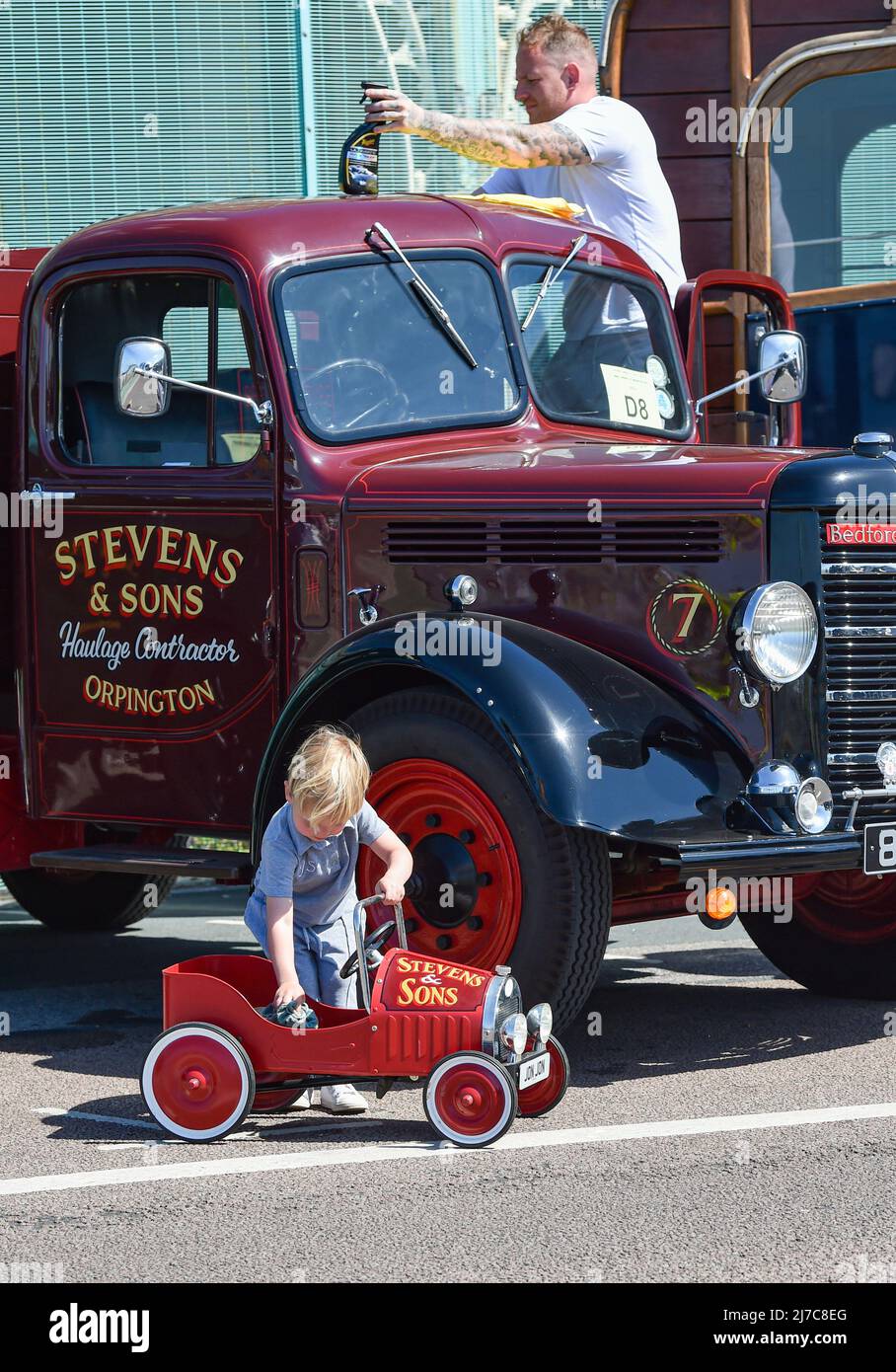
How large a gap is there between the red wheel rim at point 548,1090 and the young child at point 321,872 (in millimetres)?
461

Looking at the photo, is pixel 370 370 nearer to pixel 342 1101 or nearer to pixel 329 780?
pixel 329 780

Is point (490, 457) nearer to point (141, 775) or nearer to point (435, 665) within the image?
point (435, 665)

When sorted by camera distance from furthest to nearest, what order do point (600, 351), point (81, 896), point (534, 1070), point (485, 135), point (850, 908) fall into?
point (81, 896)
point (485, 135)
point (600, 351)
point (850, 908)
point (534, 1070)

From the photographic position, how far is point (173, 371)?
6.30 m

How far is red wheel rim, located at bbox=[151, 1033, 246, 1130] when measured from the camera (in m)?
5.05

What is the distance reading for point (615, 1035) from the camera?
627 cm

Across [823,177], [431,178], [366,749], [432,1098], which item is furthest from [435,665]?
[431,178]

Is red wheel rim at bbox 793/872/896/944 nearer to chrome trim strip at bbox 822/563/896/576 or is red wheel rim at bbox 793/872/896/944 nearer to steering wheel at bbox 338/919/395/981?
chrome trim strip at bbox 822/563/896/576

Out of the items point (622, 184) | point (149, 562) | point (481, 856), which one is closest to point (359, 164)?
point (622, 184)

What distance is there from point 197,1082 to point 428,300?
2.67 metres

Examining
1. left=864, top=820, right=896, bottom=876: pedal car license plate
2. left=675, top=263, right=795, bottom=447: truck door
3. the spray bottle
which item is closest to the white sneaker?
left=864, top=820, right=896, bottom=876: pedal car license plate

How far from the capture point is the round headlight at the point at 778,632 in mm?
5562

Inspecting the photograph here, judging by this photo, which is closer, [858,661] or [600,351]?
[858,661]

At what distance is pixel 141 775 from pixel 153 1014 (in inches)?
31.8
